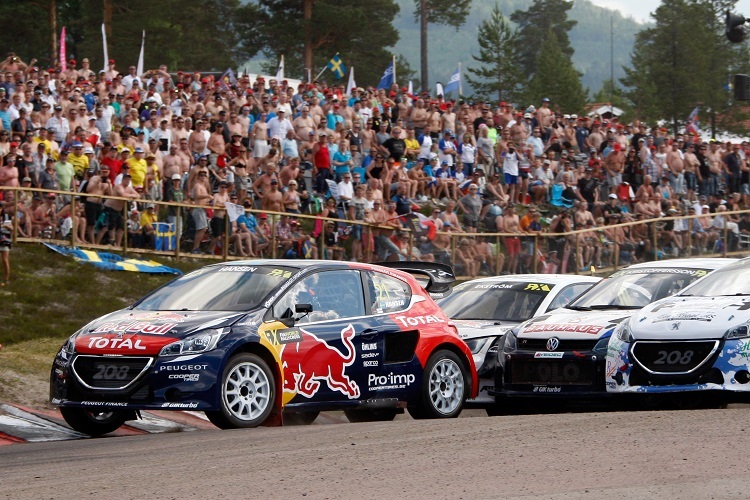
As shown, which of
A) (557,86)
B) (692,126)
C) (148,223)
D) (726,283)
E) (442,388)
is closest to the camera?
(726,283)

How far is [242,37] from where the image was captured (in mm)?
72312

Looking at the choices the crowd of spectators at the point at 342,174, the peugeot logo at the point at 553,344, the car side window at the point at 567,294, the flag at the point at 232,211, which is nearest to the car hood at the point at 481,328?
the car side window at the point at 567,294

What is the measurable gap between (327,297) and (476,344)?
2682 mm

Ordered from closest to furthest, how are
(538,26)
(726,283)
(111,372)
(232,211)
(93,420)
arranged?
(111,372) < (93,420) < (726,283) < (232,211) < (538,26)

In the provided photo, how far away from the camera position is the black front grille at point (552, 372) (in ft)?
41.1

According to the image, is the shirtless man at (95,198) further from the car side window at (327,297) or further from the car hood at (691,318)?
the car hood at (691,318)

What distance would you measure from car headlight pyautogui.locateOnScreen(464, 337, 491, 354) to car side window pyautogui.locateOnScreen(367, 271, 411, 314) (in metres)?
1.52

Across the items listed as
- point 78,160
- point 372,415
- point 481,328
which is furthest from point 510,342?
point 78,160

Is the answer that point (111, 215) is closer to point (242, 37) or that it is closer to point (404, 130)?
point (404, 130)

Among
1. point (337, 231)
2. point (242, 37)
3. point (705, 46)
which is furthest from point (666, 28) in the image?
point (337, 231)

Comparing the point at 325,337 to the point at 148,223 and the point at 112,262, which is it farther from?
the point at 148,223

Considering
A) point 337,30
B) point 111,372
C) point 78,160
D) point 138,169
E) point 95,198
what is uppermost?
point 337,30

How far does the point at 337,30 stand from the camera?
220 ft

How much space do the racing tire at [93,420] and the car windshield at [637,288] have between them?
4.88 m
